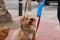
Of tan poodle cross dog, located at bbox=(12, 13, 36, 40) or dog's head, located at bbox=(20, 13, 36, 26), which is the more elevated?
dog's head, located at bbox=(20, 13, 36, 26)

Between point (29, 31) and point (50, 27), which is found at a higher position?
point (29, 31)

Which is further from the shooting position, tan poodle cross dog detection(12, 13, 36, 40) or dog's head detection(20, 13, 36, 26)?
tan poodle cross dog detection(12, 13, 36, 40)

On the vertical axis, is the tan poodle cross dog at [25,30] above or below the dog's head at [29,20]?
below

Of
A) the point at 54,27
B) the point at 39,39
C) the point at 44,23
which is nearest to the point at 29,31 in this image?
the point at 39,39

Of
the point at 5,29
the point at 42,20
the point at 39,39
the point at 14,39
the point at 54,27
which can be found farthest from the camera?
the point at 42,20

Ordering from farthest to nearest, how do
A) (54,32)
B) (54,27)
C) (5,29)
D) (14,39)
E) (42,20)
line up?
(42,20)
(54,27)
(54,32)
(14,39)
(5,29)

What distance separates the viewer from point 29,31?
5879mm

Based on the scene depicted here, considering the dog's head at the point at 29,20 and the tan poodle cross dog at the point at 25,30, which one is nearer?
the dog's head at the point at 29,20

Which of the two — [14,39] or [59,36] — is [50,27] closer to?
[59,36]

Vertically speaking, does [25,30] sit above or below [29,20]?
below

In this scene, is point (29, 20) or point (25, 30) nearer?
point (29, 20)

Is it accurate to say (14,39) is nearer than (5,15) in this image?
Yes

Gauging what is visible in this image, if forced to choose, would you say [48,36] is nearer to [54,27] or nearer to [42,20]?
[54,27]

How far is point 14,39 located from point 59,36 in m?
2.35
